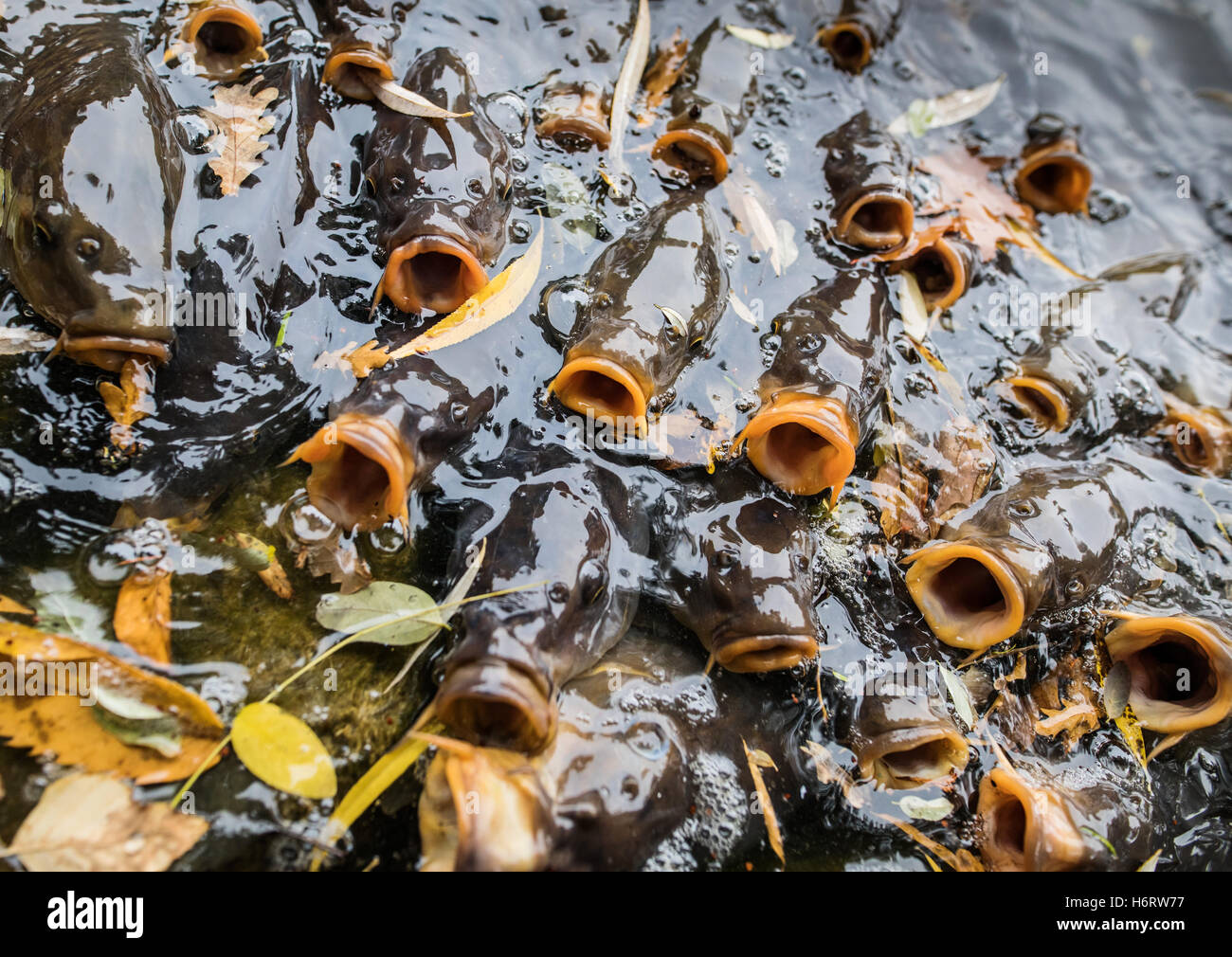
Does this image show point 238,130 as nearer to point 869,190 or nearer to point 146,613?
point 146,613

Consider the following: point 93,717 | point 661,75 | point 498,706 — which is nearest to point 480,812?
point 498,706

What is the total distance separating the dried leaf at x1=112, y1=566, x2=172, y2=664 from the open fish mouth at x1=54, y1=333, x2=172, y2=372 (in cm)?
77

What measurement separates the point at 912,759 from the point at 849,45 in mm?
4340

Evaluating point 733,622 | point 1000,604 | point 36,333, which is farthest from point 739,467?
point 36,333

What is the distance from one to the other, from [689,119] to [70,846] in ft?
12.8

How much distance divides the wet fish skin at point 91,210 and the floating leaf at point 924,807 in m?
3.14

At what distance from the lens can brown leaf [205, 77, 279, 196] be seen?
354 centimetres

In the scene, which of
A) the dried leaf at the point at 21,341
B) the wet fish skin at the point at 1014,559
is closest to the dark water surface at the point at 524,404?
the dried leaf at the point at 21,341

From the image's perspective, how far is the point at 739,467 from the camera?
3463 mm

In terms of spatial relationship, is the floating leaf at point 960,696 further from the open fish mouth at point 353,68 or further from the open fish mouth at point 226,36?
the open fish mouth at point 226,36

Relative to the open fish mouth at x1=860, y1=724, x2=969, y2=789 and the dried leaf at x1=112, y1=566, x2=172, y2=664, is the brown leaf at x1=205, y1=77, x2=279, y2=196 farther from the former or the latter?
the open fish mouth at x1=860, y1=724, x2=969, y2=789

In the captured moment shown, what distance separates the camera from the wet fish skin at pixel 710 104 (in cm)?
420

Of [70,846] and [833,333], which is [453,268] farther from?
[70,846]

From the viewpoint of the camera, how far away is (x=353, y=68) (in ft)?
12.9
